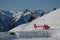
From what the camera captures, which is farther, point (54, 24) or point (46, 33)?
point (54, 24)

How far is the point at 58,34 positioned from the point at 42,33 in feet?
4.91

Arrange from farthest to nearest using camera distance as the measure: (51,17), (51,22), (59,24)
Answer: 1. (51,17)
2. (51,22)
3. (59,24)

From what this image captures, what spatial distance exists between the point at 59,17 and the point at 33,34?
11708 mm

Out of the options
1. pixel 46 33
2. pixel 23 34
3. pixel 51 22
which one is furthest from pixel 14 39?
pixel 51 22

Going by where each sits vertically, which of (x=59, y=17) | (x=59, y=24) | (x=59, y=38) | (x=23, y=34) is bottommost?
(x=59, y=38)

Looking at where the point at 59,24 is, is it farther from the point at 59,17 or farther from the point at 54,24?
the point at 59,17

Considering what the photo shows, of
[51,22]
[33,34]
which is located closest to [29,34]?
[33,34]

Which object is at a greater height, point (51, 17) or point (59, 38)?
point (51, 17)

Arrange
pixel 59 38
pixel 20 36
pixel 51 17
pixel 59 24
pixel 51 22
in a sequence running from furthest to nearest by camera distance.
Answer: pixel 51 17 < pixel 51 22 < pixel 59 24 < pixel 20 36 < pixel 59 38

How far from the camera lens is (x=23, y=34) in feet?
32.7

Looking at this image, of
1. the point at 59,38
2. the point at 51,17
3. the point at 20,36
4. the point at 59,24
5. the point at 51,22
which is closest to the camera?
the point at 59,38

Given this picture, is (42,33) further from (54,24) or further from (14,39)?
(54,24)

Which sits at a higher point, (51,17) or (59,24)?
(51,17)

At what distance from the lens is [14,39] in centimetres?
856
